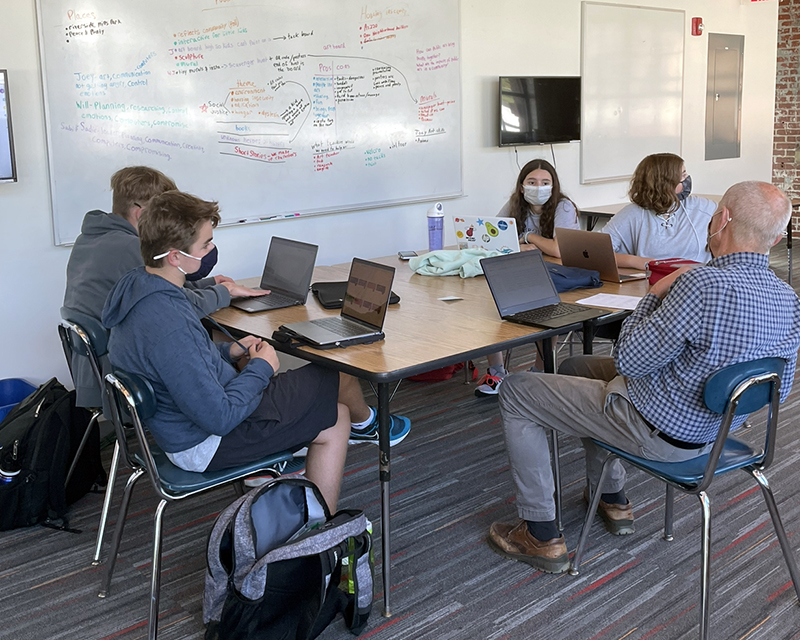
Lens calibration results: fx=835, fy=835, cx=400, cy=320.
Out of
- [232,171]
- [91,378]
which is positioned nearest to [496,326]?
[91,378]

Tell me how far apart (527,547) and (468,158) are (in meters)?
3.12

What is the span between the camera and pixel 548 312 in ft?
8.82

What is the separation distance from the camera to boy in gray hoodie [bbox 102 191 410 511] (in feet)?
6.91

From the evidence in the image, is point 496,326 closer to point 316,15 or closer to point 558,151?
point 316,15

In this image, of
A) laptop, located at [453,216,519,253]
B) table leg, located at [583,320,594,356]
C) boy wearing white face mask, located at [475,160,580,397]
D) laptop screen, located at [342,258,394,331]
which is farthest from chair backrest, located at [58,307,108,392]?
boy wearing white face mask, located at [475,160,580,397]

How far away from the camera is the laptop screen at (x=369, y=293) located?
255cm

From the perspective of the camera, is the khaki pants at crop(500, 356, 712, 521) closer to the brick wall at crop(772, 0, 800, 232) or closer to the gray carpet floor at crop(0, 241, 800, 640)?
the gray carpet floor at crop(0, 241, 800, 640)

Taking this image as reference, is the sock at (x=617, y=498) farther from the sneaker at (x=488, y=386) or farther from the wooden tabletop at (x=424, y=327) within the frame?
the sneaker at (x=488, y=386)

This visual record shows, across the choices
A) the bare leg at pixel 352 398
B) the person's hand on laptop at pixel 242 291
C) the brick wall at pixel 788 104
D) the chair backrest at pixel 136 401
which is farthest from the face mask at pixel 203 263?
the brick wall at pixel 788 104

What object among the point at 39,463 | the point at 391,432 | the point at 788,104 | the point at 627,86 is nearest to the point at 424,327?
the point at 391,432

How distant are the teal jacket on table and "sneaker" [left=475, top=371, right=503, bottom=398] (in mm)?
2070

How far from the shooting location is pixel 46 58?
11.4 ft

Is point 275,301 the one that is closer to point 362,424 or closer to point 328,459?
point 362,424

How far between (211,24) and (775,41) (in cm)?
576
